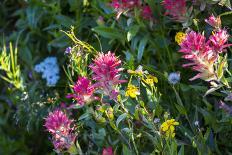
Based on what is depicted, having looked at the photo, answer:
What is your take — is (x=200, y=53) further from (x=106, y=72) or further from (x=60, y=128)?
(x=60, y=128)

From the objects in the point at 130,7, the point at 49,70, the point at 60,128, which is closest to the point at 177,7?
the point at 130,7

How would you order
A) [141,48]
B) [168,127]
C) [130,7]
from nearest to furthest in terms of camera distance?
[168,127]
[130,7]
[141,48]

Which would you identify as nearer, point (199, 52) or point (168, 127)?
point (199, 52)

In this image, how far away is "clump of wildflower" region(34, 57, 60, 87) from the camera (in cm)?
296

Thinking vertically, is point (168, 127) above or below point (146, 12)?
below

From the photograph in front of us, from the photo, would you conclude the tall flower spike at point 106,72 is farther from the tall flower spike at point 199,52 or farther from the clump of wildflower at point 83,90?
the tall flower spike at point 199,52

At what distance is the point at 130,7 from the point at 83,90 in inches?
25.0

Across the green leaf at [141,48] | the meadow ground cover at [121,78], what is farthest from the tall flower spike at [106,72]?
the green leaf at [141,48]

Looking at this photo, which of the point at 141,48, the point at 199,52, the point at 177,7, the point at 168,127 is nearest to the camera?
the point at 199,52

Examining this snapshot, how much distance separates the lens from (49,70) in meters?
2.99

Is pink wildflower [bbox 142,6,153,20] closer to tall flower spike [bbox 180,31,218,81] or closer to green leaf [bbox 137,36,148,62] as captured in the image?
green leaf [bbox 137,36,148,62]

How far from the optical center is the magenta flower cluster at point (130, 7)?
2279 mm

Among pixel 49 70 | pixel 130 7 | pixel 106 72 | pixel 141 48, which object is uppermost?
pixel 130 7

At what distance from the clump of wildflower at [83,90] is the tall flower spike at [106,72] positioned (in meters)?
0.06
